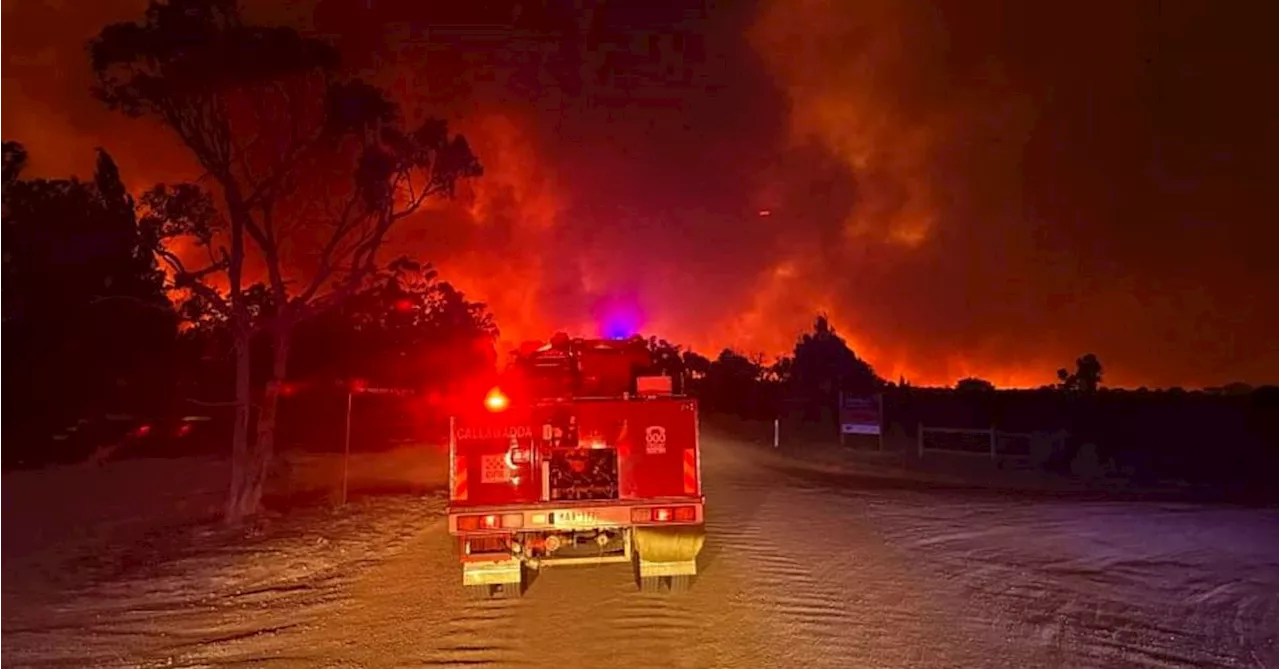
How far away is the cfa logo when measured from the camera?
1041 cm

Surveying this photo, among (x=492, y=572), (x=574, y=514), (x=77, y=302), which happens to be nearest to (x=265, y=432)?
(x=77, y=302)

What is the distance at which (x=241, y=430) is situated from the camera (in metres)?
17.7

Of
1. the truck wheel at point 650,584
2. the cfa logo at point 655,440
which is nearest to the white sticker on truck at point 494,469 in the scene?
the cfa logo at point 655,440

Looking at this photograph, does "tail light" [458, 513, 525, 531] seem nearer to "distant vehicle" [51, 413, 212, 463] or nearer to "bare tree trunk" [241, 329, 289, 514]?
"bare tree trunk" [241, 329, 289, 514]

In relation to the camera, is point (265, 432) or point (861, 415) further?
point (861, 415)

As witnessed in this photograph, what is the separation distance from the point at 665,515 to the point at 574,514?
934 millimetres

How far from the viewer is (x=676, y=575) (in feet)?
35.7

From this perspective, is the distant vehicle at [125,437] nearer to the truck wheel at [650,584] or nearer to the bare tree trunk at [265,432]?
the bare tree trunk at [265,432]

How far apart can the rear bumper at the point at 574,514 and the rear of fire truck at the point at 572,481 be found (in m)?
0.01

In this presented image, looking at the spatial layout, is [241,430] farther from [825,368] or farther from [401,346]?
[825,368]

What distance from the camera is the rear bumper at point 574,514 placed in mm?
10125

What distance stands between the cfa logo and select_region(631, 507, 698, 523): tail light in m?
0.59

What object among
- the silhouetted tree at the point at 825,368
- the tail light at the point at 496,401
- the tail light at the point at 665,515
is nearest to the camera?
the tail light at the point at 496,401

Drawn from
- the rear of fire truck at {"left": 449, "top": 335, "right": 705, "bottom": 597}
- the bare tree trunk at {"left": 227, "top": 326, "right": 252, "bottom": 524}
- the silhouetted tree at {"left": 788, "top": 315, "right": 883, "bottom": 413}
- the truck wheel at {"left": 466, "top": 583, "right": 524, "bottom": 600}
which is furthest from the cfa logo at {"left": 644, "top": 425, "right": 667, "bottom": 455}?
the silhouetted tree at {"left": 788, "top": 315, "right": 883, "bottom": 413}
